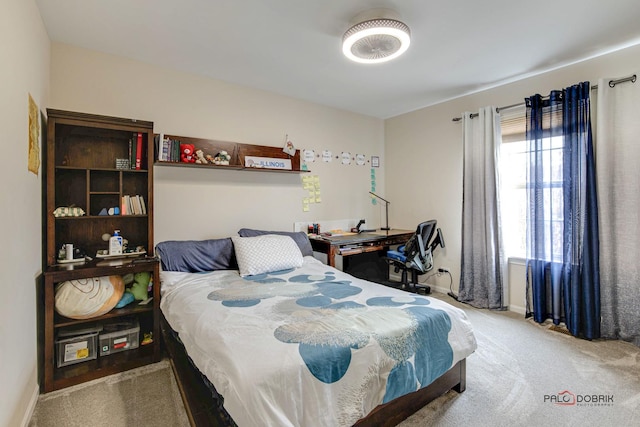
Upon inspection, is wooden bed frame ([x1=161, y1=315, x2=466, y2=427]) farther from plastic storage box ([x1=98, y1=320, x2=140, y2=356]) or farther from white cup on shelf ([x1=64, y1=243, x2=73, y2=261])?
white cup on shelf ([x1=64, y1=243, x2=73, y2=261])

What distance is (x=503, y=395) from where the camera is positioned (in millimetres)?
1848

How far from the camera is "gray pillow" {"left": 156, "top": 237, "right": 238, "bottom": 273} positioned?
8.28ft

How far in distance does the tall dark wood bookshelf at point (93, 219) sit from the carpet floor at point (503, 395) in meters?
0.17

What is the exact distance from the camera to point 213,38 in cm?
231

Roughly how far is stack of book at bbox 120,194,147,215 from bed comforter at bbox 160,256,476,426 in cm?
78

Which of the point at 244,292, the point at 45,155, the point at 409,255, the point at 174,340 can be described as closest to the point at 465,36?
the point at 409,255

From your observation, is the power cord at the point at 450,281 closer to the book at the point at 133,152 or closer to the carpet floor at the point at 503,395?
the carpet floor at the point at 503,395

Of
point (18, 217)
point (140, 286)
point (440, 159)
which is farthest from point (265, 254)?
point (440, 159)

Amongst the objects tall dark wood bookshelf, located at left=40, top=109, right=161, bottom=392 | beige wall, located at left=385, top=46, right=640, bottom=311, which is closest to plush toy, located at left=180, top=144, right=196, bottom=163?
tall dark wood bookshelf, located at left=40, top=109, right=161, bottom=392

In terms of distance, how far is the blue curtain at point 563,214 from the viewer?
8.57 feet

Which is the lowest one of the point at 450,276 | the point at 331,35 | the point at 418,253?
the point at 450,276

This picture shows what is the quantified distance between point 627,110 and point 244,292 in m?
3.37

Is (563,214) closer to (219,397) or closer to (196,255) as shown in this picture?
(219,397)

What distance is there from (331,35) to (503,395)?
270 cm
